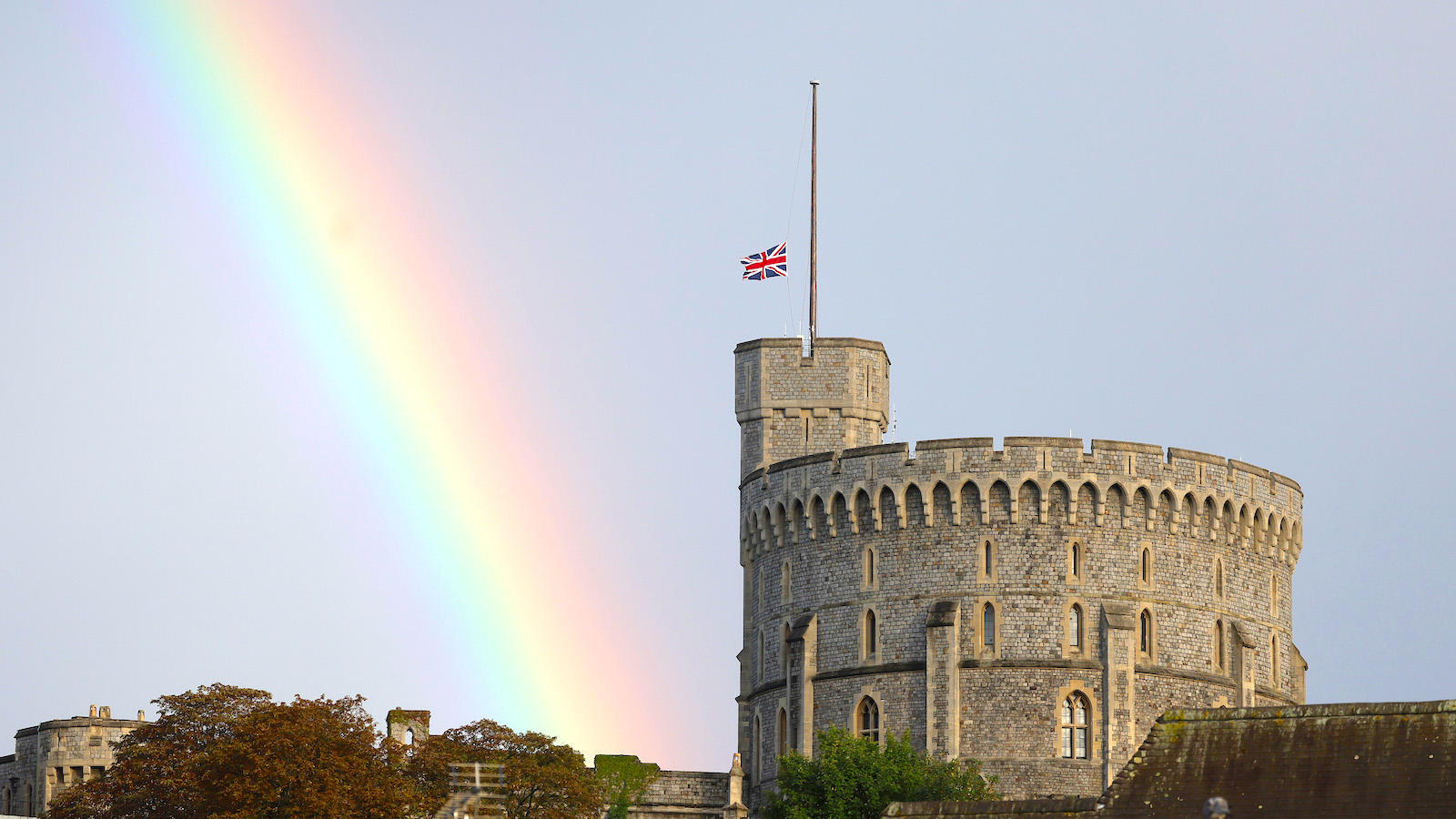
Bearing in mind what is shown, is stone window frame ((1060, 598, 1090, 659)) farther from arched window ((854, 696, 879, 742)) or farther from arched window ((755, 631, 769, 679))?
arched window ((755, 631, 769, 679))

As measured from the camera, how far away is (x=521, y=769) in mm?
81500

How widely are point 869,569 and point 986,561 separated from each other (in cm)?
408

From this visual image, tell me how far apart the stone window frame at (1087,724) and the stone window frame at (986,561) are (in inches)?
167

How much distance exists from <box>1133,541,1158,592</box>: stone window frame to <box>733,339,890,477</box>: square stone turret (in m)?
11.8

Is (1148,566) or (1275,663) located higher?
(1148,566)

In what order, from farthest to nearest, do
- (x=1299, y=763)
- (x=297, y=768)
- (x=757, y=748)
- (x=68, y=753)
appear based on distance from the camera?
(x=68, y=753) → (x=757, y=748) → (x=297, y=768) → (x=1299, y=763)

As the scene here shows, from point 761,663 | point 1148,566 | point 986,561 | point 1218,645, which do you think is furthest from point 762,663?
point 1218,645

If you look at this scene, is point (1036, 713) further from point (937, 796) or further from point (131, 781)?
point (131, 781)

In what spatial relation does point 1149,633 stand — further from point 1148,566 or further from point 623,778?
point 623,778

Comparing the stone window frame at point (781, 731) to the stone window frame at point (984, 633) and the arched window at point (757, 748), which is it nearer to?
the arched window at point (757, 748)

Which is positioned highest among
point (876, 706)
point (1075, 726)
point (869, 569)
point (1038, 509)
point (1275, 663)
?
point (1038, 509)

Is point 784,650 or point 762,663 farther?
→ point 762,663

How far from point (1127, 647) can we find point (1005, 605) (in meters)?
4.16

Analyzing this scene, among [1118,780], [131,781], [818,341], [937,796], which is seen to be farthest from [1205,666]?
[131,781]
